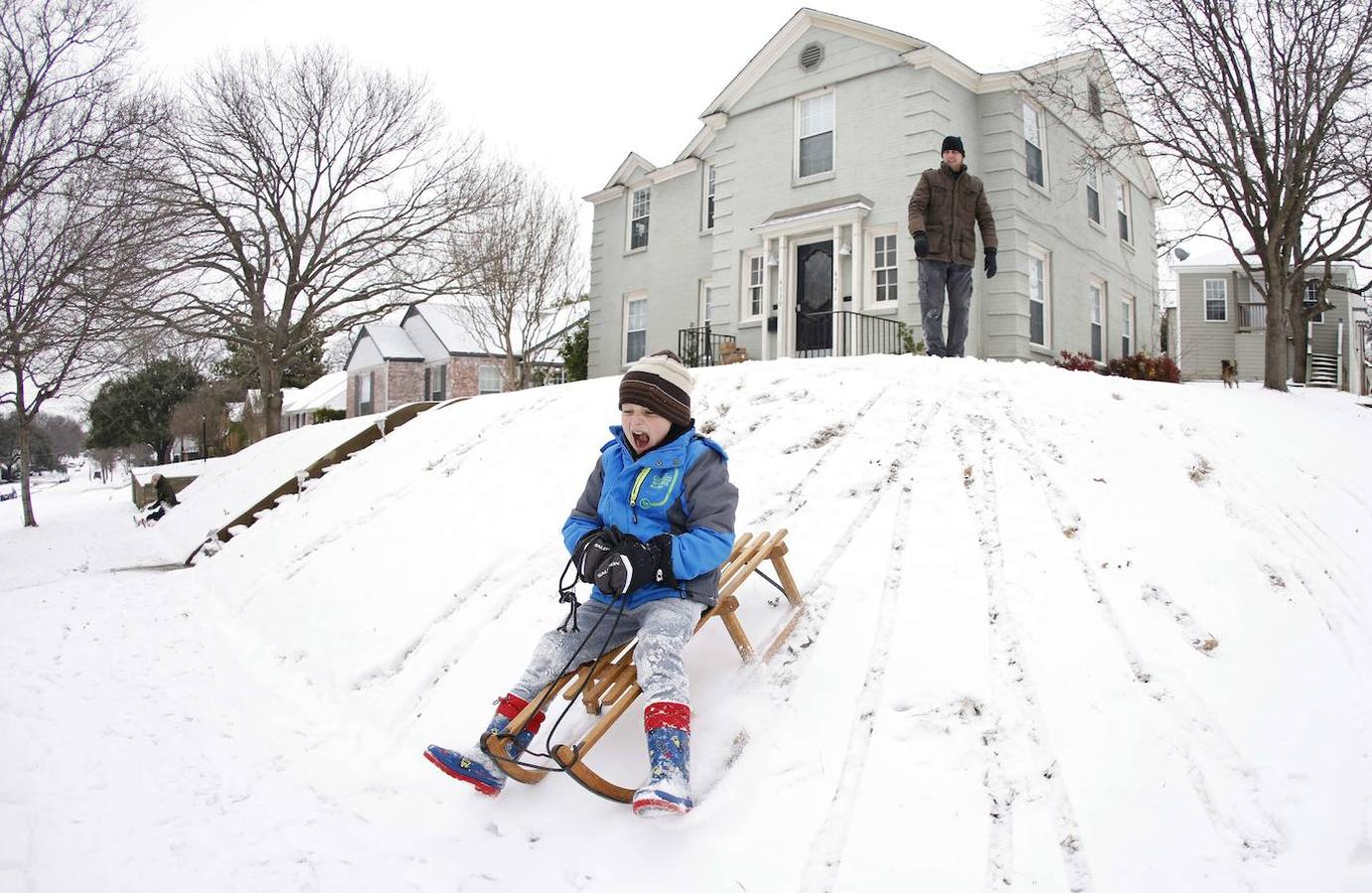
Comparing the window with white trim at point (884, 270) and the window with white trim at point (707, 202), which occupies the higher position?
the window with white trim at point (707, 202)

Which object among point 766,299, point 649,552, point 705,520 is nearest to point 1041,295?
point 766,299

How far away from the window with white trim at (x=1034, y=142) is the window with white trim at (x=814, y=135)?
3.61 metres

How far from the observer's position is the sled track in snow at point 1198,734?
2.62 meters

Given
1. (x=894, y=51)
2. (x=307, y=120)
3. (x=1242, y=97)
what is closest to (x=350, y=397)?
(x=307, y=120)

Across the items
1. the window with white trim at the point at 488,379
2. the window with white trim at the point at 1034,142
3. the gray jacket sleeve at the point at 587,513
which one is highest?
the window with white trim at the point at 1034,142

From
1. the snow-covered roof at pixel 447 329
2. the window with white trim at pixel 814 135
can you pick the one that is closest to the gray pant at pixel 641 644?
the window with white trim at pixel 814 135

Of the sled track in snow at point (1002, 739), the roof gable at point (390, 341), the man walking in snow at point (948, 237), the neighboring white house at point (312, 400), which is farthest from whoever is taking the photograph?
the neighboring white house at point (312, 400)

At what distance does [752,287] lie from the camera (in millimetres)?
15039

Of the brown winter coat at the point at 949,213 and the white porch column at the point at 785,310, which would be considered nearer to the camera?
the brown winter coat at the point at 949,213

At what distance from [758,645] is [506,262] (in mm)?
19458

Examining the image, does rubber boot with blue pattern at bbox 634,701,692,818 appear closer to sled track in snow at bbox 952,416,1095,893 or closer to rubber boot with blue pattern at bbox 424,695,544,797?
rubber boot with blue pattern at bbox 424,695,544,797

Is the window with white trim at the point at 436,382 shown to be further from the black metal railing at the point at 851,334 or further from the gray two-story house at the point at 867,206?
the black metal railing at the point at 851,334

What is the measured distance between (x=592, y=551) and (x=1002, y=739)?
5.91ft

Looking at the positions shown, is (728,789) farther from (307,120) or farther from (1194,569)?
(307,120)
